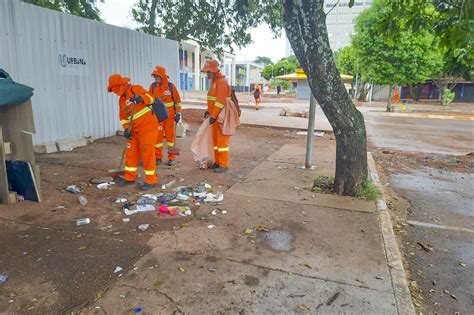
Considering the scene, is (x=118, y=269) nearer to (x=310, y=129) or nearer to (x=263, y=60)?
(x=310, y=129)

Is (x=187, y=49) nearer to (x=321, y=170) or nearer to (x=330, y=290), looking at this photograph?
(x=321, y=170)

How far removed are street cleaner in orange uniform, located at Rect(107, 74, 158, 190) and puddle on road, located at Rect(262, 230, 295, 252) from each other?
2145 mm

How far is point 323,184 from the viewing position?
5348mm

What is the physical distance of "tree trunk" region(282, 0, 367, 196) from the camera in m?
4.39

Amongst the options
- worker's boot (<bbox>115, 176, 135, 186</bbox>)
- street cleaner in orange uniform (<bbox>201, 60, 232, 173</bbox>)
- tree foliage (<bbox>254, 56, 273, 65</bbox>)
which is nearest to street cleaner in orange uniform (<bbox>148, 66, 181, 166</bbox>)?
street cleaner in orange uniform (<bbox>201, 60, 232, 173</bbox>)

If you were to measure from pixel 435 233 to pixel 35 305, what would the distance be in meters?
4.19

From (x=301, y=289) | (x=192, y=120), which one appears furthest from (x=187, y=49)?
(x=301, y=289)

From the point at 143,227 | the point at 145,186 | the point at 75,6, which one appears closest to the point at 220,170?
the point at 145,186

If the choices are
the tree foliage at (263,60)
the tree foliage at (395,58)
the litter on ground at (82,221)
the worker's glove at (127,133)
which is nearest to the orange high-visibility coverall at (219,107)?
the worker's glove at (127,133)

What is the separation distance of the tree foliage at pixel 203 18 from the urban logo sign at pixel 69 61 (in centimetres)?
460

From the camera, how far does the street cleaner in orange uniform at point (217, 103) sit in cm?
572

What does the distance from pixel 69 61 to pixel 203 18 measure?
19.6 ft

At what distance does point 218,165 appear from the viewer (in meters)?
6.21

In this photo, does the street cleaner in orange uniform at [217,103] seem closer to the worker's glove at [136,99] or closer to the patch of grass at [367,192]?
the worker's glove at [136,99]
